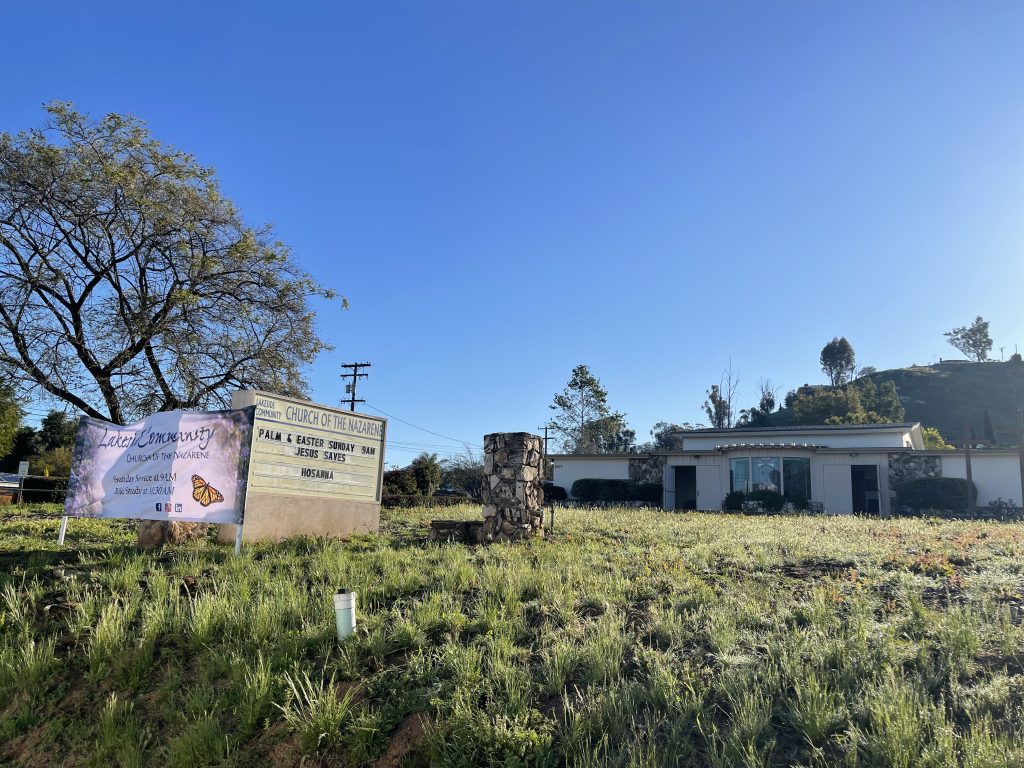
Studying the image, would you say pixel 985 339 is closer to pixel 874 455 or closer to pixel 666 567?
pixel 874 455

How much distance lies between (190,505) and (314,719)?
19.9ft

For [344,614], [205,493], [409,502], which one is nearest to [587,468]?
[409,502]

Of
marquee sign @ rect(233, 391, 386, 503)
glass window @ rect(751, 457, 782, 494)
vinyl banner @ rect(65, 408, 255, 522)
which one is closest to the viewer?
vinyl banner @ rect(65, 408, 255, 522)

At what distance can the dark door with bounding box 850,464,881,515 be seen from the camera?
96.4 feet

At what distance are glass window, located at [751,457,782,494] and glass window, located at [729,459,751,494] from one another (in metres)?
0.21

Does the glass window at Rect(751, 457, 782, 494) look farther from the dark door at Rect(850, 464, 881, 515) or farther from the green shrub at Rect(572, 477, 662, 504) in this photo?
the green shrub at Rect(572, 477, 662, 504)

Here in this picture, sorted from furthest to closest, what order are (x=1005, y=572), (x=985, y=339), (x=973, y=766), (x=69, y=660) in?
(x=985, y=339) < (x=1005, y=572) < (x=69, y=660) < (x=973, y=766)

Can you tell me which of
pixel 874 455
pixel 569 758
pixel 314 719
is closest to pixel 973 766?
pixel 569 758

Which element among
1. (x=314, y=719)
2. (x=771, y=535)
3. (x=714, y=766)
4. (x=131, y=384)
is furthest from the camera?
(x=131, y=384)

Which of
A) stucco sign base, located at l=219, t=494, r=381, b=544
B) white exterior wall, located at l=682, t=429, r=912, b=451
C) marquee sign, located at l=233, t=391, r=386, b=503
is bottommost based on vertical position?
stucco sign base, located at l=219, t=494, r=381, b=544

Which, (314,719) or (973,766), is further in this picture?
(314,719)

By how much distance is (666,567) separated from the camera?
8.11m

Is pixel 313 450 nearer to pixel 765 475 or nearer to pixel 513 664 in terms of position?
pixel 513 664

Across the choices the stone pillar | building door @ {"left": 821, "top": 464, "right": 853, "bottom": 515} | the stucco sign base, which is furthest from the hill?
the stucco sign base
